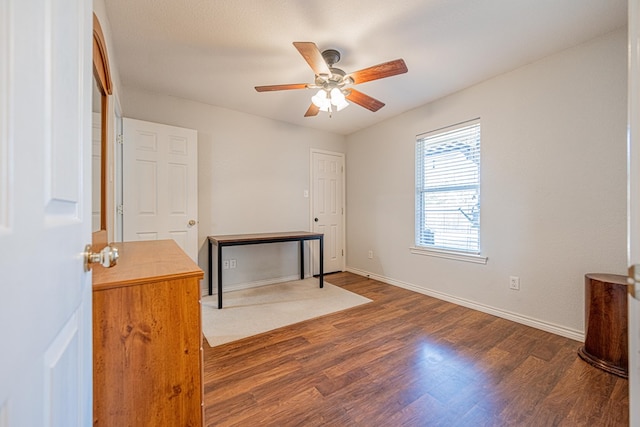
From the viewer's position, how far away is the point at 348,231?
15.3 ft

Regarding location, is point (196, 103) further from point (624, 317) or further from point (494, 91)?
point (624, 317)

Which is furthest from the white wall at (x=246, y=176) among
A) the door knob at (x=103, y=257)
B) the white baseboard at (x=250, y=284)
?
the door knob at (x=103, y=257)

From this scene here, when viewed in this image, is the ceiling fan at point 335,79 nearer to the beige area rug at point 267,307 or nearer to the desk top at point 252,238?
the desk top at point 252,238

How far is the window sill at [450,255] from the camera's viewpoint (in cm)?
283

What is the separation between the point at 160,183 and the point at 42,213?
113 inches

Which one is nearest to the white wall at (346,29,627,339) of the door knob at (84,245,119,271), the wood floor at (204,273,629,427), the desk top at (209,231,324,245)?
the wood floor at (204,273,629,427)

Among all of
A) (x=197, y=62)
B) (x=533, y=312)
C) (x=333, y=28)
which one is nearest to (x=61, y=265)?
(x=333, y=28)

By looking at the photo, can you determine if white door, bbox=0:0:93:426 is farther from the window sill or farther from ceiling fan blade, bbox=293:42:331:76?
the window sill

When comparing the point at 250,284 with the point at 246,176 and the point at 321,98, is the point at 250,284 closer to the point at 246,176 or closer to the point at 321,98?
the point at 246,176

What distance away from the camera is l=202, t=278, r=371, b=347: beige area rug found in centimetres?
241

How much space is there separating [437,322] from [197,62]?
3.30m

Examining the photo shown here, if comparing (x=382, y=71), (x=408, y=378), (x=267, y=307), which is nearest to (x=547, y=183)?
(x=382, y=71)

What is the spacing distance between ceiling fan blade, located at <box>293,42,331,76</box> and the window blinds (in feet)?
5.98

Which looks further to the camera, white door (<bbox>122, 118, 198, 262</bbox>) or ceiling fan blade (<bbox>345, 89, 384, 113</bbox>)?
white door (<bbox>122, 118, 198, 262</bbox>)
